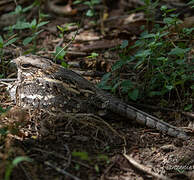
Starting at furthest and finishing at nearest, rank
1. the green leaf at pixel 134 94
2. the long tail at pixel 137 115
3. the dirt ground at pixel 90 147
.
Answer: the green leaf at pixel 134 94, the long tail at pixel 137 115, the dirt ground at pixel 90 147

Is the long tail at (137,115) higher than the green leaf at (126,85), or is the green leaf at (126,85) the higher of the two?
the green leaf at (126,85)

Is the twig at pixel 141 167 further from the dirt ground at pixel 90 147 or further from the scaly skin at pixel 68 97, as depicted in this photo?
the scaly skin at pixel 68 97

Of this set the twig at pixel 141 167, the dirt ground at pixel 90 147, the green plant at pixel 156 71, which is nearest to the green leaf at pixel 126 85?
the green plant at pixel 156 71

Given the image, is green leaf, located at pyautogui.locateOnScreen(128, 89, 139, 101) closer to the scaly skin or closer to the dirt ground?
the scaly skin

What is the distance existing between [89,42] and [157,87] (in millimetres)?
2364

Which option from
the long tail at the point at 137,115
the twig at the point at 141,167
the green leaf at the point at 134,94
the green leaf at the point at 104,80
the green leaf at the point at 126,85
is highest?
the green leaf at the point at 104,80

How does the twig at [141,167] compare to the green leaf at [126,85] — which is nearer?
the twig at [141,167]

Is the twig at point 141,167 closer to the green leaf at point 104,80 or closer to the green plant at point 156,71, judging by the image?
the green plant at point 156,71

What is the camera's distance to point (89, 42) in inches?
232

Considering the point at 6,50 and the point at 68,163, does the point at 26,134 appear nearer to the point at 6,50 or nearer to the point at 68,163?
the point at 68,163

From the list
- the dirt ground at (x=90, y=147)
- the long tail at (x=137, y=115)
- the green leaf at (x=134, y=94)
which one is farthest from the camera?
the green leaf at (x=134, y=94)

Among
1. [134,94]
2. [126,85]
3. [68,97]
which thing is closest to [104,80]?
[126,85]

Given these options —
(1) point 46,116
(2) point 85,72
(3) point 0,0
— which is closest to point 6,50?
(2) point 85,72

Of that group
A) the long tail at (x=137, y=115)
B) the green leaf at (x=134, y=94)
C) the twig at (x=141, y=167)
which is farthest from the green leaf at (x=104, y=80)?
the twig at (x=141, y=167)
